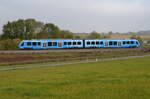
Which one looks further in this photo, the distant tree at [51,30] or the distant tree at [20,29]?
the distant tree at [51,30]

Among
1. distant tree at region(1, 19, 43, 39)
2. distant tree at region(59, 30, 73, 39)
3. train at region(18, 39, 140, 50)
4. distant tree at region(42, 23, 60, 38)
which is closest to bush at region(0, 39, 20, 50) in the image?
train at region(18, 39, 140, 50)


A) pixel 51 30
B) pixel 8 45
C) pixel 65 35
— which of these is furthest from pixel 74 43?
pixel 51 30

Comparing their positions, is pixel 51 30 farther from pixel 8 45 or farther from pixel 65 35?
pixel 8 45

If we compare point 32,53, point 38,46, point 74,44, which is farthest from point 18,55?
point 74,44

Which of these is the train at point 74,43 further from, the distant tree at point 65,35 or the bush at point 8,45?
the distant tree at point 65,35

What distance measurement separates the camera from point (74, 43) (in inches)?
2344

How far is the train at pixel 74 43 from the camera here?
5741 cm

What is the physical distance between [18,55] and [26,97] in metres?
39.4

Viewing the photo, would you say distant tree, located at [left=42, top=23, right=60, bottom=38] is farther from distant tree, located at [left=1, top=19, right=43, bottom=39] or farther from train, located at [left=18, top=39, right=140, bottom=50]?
train, located at [left=18, top=39, right=140, bottom=50]

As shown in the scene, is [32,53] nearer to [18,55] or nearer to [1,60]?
[18,55]

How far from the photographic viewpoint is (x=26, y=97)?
7438 mm

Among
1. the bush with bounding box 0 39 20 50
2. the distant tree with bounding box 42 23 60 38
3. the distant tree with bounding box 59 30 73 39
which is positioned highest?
the distant tree with bounding box 42 23 60 38

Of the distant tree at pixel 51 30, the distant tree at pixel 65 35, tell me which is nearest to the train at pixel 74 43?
the distant tree at pixel 65 35

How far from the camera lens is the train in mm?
57406
